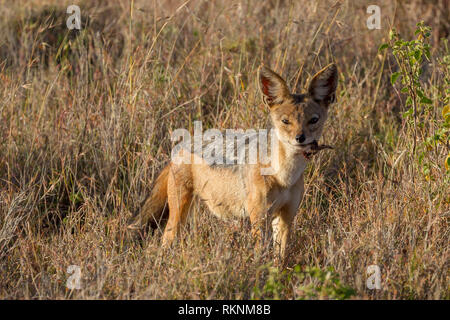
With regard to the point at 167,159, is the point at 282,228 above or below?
below

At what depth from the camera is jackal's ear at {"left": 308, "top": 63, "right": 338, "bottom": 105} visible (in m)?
4.79

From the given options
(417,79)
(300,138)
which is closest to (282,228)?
(300,138)

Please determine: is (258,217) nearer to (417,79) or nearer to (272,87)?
(272,87)

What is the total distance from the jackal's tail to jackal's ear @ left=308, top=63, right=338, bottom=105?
1465 mm

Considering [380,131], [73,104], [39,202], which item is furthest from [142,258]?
[380,131]

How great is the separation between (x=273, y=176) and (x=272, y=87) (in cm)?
67

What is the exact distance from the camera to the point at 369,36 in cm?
827

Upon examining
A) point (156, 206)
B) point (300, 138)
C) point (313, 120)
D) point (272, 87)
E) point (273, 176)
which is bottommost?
point (156, 206)

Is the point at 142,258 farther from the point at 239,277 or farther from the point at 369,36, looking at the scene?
the point at 369,36

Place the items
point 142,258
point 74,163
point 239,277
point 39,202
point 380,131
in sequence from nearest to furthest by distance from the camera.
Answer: point 239,277
point 142,258
point 39,202
point 74,163
point 380,131

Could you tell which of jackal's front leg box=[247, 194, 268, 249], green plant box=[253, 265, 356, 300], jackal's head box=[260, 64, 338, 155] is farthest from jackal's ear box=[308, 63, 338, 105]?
green plant box=[253, 265, 356, 300]

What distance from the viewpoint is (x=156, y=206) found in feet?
18.1

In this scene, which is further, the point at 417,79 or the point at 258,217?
the point at 417,79

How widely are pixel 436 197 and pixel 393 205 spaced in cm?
37
